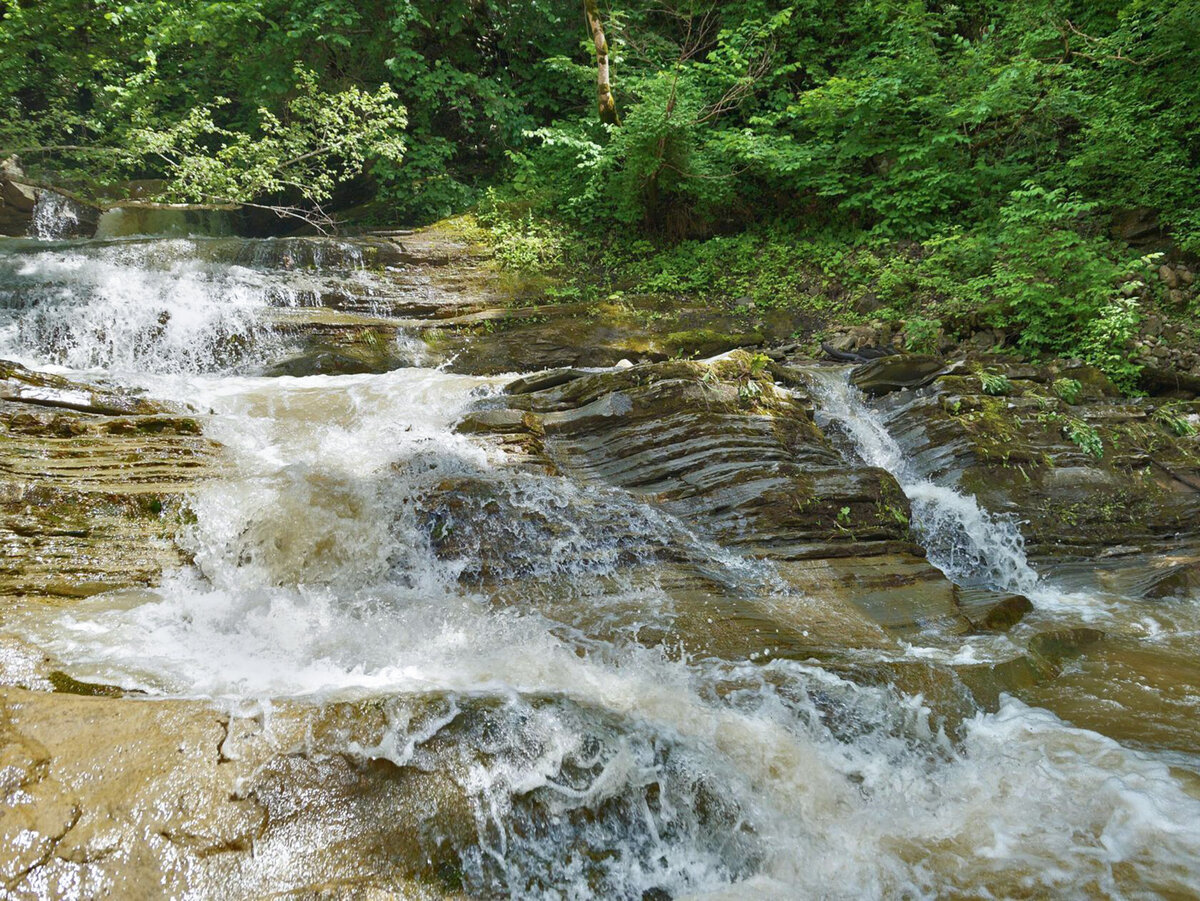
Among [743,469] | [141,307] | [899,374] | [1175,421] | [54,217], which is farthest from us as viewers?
[54,217]

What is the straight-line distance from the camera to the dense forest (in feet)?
29.5

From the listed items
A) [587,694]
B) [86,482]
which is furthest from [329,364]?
[587,694]

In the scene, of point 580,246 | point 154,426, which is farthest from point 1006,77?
point 154,426

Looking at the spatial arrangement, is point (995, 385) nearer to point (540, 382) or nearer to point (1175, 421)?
point (1175, 421)

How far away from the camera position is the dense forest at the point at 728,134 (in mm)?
9000

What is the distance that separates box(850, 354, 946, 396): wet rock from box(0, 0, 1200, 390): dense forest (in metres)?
1.39

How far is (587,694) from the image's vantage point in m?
3.42

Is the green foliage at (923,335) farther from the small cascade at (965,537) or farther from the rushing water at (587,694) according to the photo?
the rushing water at (587,694)

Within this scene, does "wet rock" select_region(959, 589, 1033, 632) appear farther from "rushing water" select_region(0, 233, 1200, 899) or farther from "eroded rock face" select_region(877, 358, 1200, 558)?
"eroded rock face" select_region(877, 358, 1200, 558)

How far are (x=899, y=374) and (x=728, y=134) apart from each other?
19.6 ft

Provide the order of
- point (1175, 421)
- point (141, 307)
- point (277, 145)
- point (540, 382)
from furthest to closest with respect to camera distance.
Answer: point (277, 145) → point (141, 307) → point (540, 382) → point (1175, 421)

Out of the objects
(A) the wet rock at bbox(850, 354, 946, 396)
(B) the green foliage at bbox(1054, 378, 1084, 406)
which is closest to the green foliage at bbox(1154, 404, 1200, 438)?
(B) the green foliage at bbox(1054, 378, 1084, 406)

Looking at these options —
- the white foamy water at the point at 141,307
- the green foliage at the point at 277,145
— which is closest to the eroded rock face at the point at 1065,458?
the white foamy water at the point at 141,307

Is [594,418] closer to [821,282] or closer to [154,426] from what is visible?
[154,426]
